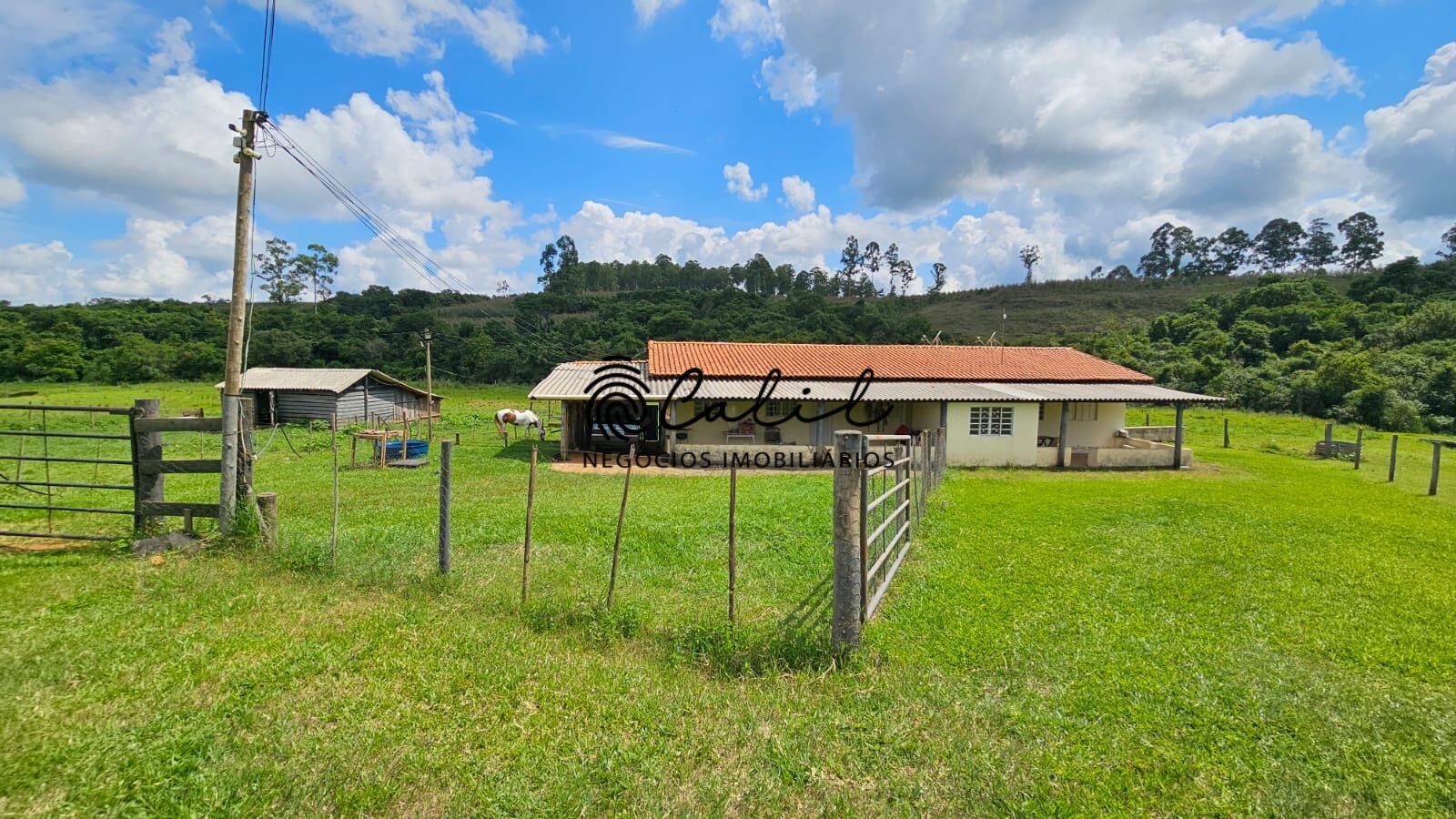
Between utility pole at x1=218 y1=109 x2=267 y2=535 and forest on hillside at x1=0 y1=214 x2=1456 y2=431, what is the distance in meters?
23.5

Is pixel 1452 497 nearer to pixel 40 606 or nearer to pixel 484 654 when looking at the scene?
pixel 484 654

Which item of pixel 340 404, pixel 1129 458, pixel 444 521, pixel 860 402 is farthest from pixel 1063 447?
pixel 340 404

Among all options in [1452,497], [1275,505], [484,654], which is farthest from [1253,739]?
[1452,497]

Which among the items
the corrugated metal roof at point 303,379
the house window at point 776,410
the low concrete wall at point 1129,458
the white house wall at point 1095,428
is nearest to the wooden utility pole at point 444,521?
the house window at point 776,410

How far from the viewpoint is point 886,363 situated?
76.6 feet

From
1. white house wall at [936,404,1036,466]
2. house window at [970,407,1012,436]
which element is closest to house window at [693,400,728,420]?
white house wall at [936,404,1036,466]

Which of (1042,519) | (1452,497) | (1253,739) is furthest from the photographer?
(1452,497)

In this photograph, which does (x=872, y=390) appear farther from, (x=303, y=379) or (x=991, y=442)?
(x=303, y=379)

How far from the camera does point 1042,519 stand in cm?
977

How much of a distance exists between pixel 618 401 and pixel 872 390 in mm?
8379

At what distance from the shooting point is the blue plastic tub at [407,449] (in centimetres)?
1623

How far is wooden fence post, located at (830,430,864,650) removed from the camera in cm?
439

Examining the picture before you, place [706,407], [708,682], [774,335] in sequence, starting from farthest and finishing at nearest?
[774,335], [706,407], [708,682]

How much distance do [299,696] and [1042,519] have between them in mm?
9987
